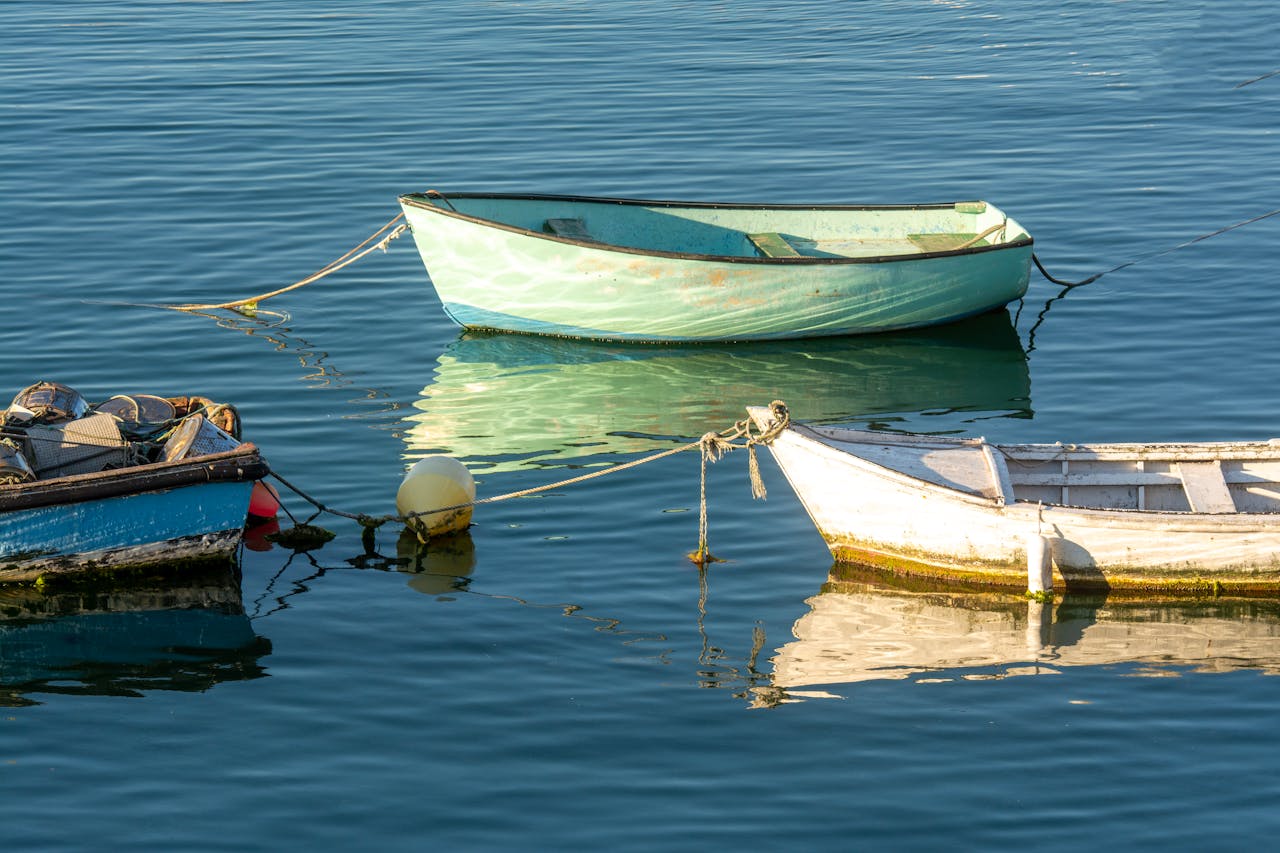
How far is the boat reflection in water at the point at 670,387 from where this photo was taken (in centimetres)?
1470

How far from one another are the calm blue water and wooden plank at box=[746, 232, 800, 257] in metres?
1.21

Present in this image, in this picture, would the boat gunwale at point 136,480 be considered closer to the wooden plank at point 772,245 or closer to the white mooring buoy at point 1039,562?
the white mooring buoy at point 1039,562

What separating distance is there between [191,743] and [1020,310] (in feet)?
37.0

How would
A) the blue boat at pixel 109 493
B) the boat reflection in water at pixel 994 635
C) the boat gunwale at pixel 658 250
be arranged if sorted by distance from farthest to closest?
the boat gunwale at pixel 658 250, the blue boat at pixel 109 493, the boat reflection in water at pixel 994 635

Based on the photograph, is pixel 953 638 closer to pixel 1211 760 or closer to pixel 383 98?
pixel 1211 760

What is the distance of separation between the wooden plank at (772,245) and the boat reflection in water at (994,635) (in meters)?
6.27

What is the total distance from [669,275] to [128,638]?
6.93 m

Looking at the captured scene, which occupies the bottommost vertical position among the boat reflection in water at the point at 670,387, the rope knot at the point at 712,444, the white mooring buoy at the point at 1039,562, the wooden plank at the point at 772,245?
the white mooring buoy at the point at 1039,562

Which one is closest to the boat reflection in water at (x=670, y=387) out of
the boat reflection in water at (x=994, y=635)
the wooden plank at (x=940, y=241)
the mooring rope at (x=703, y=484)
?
the wooden plank at (x=940, y=241)

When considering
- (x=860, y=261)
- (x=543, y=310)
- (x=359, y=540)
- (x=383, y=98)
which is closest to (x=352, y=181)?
(x=383, y=98)

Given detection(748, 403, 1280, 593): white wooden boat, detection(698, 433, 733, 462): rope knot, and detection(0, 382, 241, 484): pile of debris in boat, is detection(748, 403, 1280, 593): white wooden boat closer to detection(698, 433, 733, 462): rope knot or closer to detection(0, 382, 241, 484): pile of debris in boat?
detection(698, 433, 733, 462): rope knot

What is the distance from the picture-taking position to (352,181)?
870 inches

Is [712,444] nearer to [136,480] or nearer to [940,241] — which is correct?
[136,480]

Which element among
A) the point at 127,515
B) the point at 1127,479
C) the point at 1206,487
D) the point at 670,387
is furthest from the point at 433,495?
the point at 1206,487
